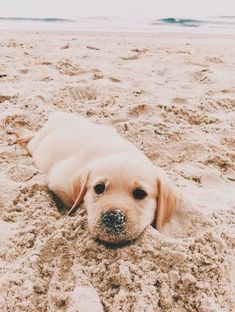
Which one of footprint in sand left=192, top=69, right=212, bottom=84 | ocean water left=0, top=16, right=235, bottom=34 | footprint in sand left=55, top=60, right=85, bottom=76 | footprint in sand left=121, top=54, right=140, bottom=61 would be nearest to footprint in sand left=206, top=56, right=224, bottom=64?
footprint in sand left=192, top=69, right=212, bottom=84

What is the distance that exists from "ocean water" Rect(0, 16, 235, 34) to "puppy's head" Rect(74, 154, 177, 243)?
1081 centimetres

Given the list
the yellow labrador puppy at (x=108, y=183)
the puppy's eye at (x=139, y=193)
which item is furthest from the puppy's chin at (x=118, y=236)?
the puppy's eye at (x=139, y=193)

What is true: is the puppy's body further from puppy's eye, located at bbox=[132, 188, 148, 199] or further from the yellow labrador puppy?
puppy's eye, located at bbox=[132, 188, 148, 199]

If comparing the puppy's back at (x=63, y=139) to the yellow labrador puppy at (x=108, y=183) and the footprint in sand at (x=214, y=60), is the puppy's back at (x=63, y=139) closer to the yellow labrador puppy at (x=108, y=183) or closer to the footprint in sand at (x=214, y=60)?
the yellow labrador puppy at (x=108, y=183)

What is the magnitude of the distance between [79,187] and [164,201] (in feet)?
1.58

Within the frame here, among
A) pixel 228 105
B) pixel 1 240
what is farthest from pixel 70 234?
pixel 228 105

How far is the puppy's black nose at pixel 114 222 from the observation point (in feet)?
7.30

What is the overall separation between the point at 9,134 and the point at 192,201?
5.64ft

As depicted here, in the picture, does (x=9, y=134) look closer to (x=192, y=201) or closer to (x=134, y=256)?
(x=192, y=201)

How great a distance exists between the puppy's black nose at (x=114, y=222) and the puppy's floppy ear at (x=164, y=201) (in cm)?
34

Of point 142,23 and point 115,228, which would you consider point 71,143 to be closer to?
point 115,228

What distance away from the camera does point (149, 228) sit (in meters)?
2.41

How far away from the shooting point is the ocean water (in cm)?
1319

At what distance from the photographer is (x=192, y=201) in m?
2.79
